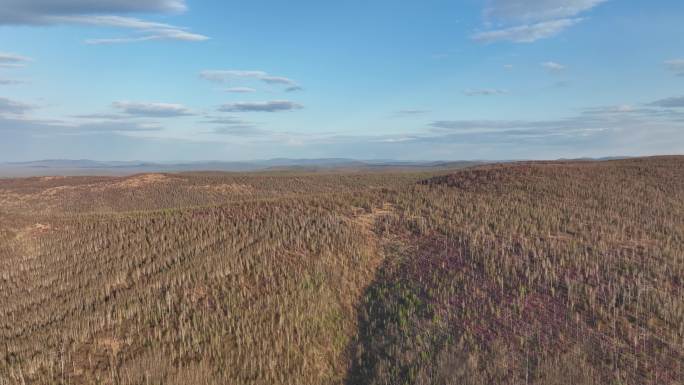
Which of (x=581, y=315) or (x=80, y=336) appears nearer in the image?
(x=80, y=336)

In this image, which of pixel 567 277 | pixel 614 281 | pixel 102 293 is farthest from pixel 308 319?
pixel 614 281

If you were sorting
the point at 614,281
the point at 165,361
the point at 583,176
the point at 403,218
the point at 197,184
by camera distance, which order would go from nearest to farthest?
1. the point at 165,361
2. the point at 614,281
3. the point at 403,218
4. the point at 583,176
5. the point at 197,184

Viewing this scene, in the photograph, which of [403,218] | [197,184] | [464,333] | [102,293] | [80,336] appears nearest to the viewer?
[80,336]

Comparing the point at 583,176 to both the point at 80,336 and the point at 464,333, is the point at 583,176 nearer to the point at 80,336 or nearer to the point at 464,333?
the point at 464,333

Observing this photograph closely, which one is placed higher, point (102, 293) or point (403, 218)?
point (403, 218)

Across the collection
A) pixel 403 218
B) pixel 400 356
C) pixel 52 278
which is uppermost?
pixel 403 218

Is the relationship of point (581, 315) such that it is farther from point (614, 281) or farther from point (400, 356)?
point (400, 356)
